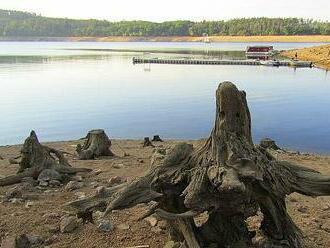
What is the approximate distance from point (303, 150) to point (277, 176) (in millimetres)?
17698

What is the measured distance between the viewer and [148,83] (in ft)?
186

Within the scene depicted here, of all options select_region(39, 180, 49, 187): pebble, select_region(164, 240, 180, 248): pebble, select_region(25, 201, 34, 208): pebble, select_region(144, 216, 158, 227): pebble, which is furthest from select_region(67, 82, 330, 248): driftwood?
select_region(39, 180, 49, 187): pebble

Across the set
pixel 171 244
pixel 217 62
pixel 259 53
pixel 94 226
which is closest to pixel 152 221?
pixel 94 226

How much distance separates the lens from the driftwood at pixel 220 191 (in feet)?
19.7

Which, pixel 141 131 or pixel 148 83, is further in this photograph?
pixel 148 83

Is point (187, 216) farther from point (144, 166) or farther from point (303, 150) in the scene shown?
point (303, 150)

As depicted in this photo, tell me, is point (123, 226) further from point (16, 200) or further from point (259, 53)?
point (259, 53)

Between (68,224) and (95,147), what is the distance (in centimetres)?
816

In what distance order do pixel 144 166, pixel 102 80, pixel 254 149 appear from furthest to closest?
pixel 102 80
pixel 144 166
pixel 254 149

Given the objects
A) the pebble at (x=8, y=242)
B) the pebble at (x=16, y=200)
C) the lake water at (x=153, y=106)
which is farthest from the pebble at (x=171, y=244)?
the lake water at (x=153, y=106)

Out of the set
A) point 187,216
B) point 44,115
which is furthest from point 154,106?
point 187,216

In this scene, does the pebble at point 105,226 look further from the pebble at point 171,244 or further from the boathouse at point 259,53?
the boathouse at point 259,53

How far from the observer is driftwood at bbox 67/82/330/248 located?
5996mm

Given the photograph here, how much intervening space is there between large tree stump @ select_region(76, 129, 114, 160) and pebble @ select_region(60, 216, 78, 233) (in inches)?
301
